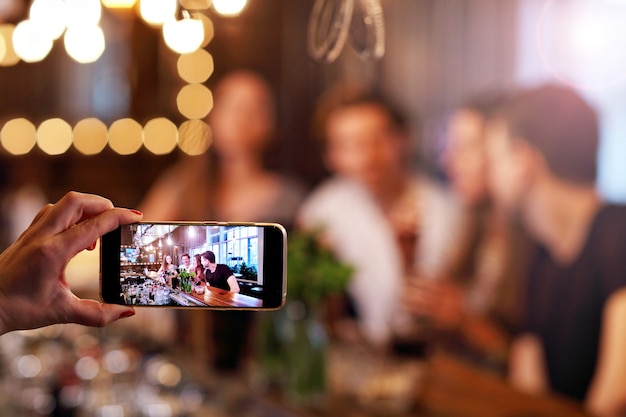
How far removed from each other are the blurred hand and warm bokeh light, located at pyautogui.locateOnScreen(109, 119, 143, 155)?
2792 millimetres

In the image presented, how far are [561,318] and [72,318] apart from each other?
1724mm

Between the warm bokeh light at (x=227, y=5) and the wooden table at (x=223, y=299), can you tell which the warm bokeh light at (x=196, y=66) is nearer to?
the warm bokeh light at (x=227, y=5)

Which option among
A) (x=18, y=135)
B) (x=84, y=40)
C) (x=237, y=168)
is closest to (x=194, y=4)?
(x=84, y=40)

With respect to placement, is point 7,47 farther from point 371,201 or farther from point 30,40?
point 371,201

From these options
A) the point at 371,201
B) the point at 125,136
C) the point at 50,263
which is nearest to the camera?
the point at 50,263

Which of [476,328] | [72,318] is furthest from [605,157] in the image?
[72,318]

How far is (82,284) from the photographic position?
4945 mm

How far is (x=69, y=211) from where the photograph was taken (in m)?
1.06

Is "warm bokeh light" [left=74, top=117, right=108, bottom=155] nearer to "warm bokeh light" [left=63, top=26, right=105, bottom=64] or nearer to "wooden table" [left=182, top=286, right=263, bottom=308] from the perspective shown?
"warm bokeh light" [left=63, top=26, right=105, bottom=64]

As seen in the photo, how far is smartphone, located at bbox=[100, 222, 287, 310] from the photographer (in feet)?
3.78

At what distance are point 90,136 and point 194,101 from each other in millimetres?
1872

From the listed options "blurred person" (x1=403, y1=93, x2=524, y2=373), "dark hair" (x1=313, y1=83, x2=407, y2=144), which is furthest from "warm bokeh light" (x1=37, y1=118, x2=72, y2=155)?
"blurred person" (x1=403, y1=93, x2=524, y2=373)

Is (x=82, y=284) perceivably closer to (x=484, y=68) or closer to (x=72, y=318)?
(x=484, y=68)

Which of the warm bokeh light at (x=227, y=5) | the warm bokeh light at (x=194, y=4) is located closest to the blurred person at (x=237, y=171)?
the warm bokeh light at (x=227, y=5)
